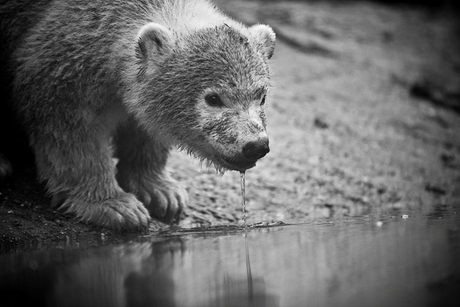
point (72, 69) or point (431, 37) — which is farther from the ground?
point (431, 37)

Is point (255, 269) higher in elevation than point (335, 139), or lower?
lower

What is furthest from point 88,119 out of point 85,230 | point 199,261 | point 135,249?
point 199,261

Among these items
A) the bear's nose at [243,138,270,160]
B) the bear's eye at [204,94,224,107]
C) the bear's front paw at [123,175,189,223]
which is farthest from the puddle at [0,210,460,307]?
the bear's eye at [204,94,224,107]

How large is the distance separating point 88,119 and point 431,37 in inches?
391

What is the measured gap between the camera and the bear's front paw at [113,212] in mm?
5219

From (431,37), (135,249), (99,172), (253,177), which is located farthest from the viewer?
(431,37)

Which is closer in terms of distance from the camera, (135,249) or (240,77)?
(135,249)

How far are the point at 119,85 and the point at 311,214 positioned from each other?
2.09 m

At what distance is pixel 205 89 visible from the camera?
494 cm

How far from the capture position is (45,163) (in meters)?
5.38

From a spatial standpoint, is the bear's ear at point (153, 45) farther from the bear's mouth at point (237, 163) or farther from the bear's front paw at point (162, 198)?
the bear's front paw at point (162, 198)

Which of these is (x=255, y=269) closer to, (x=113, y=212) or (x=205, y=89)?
(x=205, y=89)

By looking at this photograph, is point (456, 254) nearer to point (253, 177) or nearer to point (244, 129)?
point (244, 129)

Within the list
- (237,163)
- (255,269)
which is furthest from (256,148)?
(255,269)
